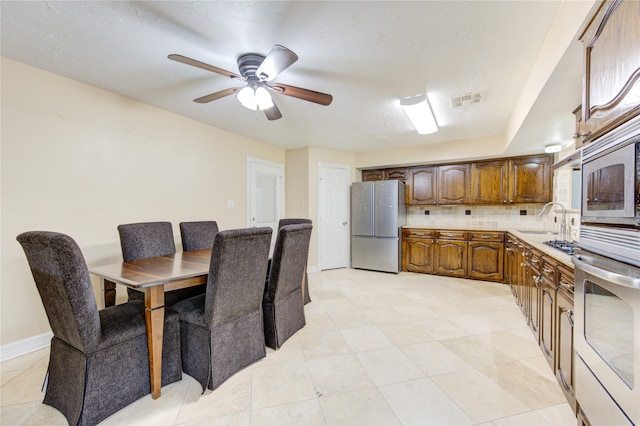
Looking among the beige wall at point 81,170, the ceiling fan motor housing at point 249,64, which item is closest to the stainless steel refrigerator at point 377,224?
the beige wall at point 81,170

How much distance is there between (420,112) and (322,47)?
1477 mm

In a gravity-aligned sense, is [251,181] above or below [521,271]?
above

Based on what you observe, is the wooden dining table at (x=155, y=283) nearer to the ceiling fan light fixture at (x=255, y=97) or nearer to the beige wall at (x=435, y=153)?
the ceiling fan light fixture at (x=255, y=97)

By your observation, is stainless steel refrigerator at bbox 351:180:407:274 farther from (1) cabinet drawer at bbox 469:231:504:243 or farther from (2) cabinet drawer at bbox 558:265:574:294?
(2) cabinet drawer at bbox 558:265:574:294

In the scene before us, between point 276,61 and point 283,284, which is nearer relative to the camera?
point 276,61

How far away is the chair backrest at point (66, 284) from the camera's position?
1258 millimetres

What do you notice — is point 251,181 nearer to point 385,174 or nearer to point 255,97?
point 255,97

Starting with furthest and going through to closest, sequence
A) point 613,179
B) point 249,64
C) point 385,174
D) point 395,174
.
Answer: point 385,174, point 395,174, point 249,64, point 613,179

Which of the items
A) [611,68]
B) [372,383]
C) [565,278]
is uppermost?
[611,68]

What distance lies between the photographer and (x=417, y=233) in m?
4.54

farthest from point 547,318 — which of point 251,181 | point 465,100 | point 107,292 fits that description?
point 251,181

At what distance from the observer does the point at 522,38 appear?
1.71m

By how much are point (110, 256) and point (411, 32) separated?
10.7 feet

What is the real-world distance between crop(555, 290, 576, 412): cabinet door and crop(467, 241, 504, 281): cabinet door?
2.59m
